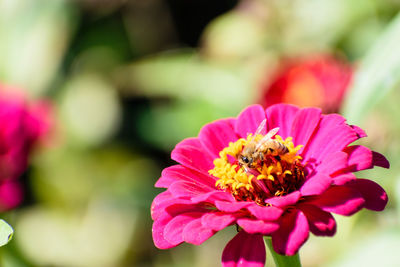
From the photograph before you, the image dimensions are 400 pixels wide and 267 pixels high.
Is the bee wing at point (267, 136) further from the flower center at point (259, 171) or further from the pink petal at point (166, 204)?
the pink petal at point (166, 204)

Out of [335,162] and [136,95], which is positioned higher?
[335,162]

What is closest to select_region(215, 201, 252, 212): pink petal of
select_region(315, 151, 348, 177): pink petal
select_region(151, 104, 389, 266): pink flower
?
select_region(151, 104, 389, 266): pink flower

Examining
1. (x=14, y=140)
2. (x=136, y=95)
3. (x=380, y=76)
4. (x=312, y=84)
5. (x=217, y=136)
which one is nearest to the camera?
(x=217, y=136)

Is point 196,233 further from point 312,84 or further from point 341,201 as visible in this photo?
point 312,84

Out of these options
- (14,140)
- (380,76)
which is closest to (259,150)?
(380,76)

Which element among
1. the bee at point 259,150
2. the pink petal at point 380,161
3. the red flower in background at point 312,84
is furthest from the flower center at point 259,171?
the red flower in background at point 312,84

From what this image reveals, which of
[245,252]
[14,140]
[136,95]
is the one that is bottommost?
[136,95]

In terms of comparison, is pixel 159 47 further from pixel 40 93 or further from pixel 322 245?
pixel 322 245
